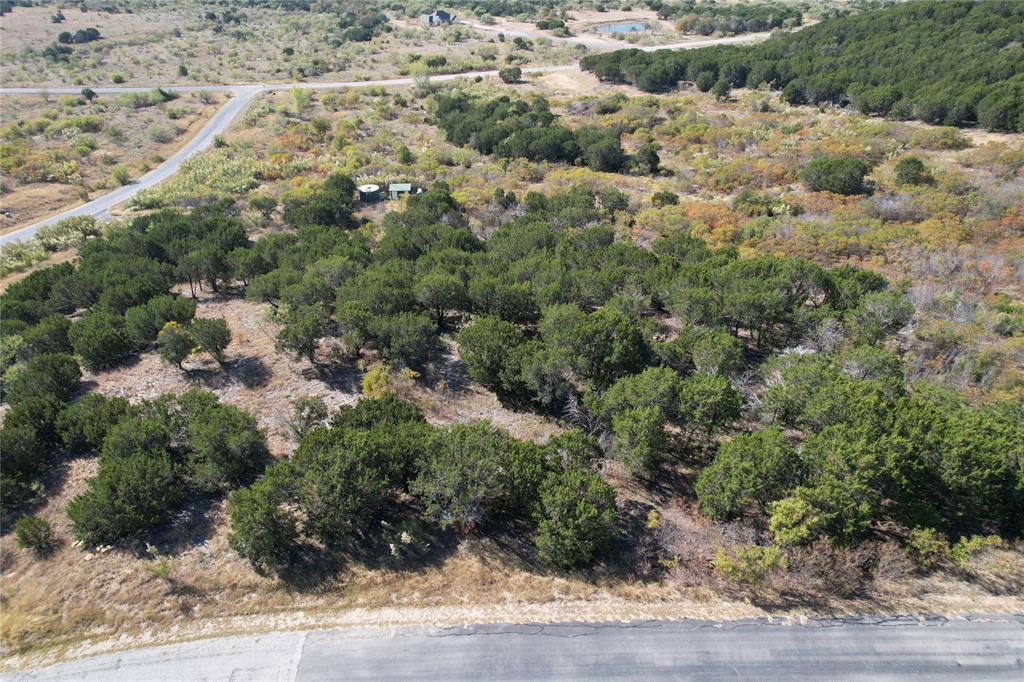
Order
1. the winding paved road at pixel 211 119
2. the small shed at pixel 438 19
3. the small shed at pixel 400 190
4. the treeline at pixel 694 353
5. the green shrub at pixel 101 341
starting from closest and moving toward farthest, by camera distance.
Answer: the treeline at pixel 694 353 < the green shrub at pixel 101 341 < the small shed at pixel 400 190 < the winding paved road at pixel 211 119 < the small shed at pixel 438 19

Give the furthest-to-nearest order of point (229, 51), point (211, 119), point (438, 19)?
point (438, 19)
point (229, 51)
point (211, 119)

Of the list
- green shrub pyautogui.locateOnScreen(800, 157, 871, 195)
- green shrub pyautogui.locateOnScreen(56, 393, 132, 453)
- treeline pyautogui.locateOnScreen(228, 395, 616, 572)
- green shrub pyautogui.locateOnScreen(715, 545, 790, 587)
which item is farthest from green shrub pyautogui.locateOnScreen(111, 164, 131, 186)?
green shrub pyautogui.locateOnScreen(800, 157, 871, 195)

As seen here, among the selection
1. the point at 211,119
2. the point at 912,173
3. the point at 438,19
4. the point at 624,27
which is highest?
the point at 438,19

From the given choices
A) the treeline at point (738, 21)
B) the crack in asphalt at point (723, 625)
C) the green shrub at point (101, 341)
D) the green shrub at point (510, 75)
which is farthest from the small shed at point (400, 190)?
the treeline at point (738, 21)

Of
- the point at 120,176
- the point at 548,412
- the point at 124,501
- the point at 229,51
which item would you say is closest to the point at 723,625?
the point at 548,412

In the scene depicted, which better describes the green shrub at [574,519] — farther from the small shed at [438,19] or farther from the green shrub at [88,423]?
the small shed at [438,19]

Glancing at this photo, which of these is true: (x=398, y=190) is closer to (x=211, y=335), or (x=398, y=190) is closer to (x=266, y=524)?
(x=211, y=335)
